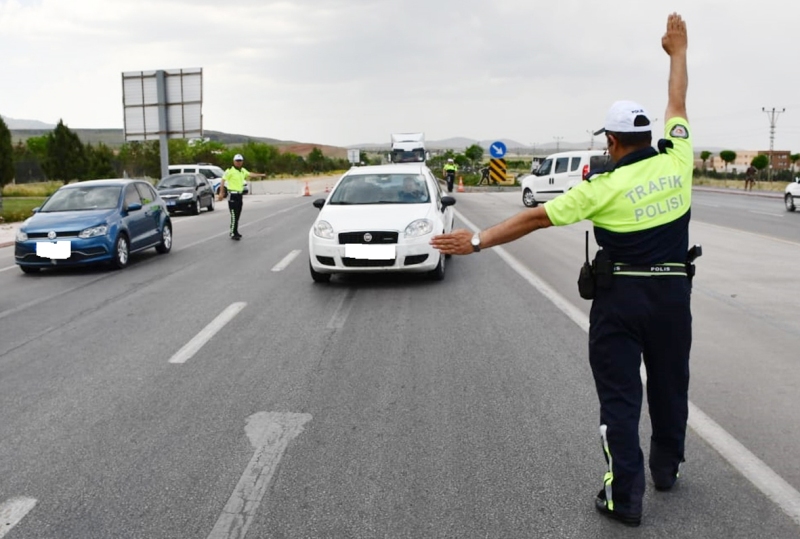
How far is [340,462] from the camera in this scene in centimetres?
428

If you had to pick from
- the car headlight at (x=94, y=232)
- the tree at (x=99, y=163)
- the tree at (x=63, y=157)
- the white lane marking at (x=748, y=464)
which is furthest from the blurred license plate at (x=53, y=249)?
the tree at (x=63, y=157)

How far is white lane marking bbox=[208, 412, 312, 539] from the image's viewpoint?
354 cm

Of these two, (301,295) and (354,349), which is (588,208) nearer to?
(354,349)

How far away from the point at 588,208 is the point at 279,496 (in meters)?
2.03

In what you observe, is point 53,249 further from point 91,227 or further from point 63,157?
point 63,157

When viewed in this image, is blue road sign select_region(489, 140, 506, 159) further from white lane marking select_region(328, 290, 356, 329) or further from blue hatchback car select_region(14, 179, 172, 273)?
white lane marking select_region(328, 290, 356, 329)

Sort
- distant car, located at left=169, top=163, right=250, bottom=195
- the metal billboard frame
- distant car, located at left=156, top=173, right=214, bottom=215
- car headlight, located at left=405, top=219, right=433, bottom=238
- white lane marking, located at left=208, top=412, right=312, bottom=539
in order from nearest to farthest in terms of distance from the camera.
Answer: white lane marking, located at left=208, top=412, right=312, bottom=539, car headlight, located at left=405, top=219, right=433, bottom=238, distant car, located at left=156, top=173, right=214, bottom=215, the metal billboard frame, distant car, located at left=169, top=163, right=250, bottom=195

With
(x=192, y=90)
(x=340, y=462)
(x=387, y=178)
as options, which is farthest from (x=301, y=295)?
(x=192, y=90)

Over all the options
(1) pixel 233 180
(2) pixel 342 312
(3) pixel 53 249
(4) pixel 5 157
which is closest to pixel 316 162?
(4) pixel 5 157

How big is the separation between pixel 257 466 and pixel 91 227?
9692 millimetres

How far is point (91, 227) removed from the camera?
41.9ft

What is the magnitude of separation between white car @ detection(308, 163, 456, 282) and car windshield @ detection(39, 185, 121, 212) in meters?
4.80

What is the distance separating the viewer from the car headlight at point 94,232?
41.4 feet

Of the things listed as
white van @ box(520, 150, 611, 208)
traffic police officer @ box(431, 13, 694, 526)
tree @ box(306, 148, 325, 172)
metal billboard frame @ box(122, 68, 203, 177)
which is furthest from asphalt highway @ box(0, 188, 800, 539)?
tree @ box(306, 148, 325, 172)
